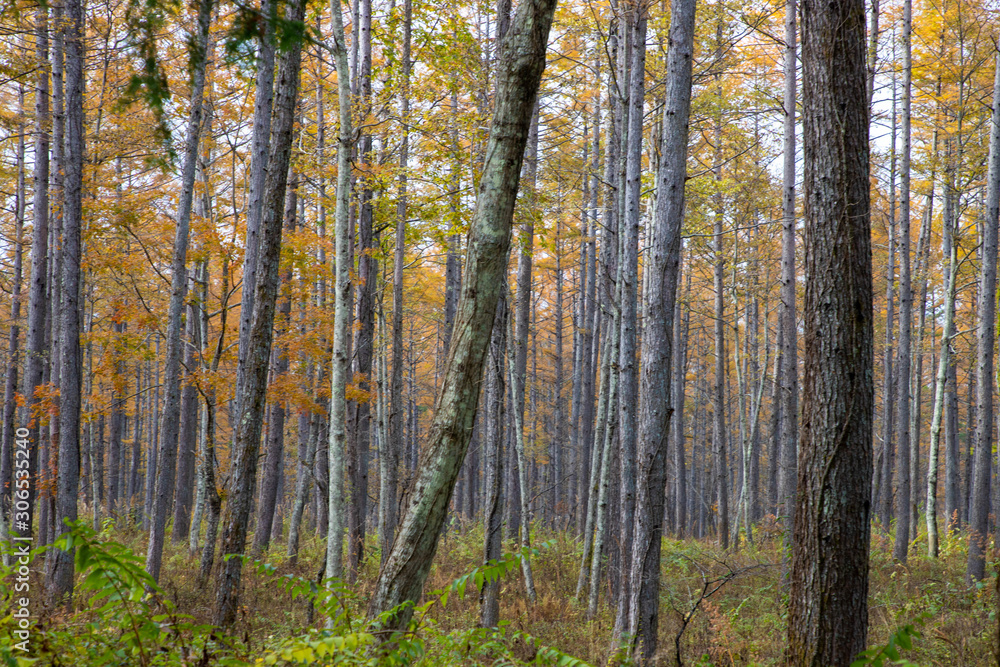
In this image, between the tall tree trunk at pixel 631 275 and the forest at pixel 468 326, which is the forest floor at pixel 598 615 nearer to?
the forest at pixel 468 326

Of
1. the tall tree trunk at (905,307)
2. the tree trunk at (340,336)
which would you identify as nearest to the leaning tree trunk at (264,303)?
the tree trunk at (340,336)

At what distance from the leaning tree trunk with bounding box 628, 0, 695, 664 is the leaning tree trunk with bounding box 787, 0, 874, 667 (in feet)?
5.24

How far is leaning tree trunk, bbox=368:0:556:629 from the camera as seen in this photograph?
10.8 feet

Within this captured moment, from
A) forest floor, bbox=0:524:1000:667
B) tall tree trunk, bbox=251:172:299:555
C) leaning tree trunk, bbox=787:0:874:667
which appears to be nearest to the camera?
leaning tree trunk, bbox=787:0:874:667

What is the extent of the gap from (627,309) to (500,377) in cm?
187

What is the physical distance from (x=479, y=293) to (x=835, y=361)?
7.64ft

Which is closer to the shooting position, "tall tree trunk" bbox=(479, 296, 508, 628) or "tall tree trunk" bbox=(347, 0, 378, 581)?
"tall tree trunk" bbox=(479, 296, 508, 628)

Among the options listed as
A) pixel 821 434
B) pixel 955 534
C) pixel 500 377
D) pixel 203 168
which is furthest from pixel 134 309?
pixel 955 534

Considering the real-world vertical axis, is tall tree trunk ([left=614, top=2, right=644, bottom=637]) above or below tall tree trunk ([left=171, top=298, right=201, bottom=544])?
above

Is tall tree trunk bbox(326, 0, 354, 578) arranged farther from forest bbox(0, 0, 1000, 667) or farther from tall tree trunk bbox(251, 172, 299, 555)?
tall tree trunk bbox(251, 172, 299, 555)

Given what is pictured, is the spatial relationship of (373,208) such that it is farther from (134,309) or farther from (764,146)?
(764,146)

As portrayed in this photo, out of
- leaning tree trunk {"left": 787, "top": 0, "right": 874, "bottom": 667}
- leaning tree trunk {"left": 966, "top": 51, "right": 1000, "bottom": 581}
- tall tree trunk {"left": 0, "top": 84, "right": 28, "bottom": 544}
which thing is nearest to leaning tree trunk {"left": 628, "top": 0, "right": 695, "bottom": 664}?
leaning tree trunk {"left": 787, "top": 0, "right": 874, "bottom": 667}

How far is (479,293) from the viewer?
3.39 m

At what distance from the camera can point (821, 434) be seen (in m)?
3.74
